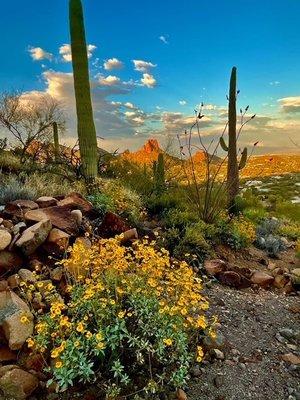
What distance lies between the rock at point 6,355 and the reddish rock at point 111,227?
2495mm

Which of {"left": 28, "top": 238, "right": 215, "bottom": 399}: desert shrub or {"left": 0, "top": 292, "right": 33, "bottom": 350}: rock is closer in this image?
{"left": 28, "top": 238, "right": 215, "bottom": 399}: desert shrub

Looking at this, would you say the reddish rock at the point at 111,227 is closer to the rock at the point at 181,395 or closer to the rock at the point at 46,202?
the rock at the point at 46,202

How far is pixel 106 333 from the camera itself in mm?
3869

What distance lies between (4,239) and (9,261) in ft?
0.89

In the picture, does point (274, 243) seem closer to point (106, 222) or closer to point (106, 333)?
point (106, 222)

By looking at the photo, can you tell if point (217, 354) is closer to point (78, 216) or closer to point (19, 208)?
point (78, 216)

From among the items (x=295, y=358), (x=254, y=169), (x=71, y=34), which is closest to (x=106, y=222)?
(x=295, y=358)

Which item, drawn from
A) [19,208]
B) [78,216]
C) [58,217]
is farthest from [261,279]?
[19,208]

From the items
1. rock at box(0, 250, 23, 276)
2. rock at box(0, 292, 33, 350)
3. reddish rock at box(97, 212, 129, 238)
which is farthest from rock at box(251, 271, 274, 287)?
rock at box(0, 292, 33, 350)

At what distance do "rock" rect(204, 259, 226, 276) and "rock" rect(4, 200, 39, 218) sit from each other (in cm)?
289

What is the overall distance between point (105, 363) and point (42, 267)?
1.66m

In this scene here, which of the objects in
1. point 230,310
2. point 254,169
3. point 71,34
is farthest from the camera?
point 254,169

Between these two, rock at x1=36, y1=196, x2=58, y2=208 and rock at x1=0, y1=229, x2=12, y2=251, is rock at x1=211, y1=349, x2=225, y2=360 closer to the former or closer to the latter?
rock at x1=0, y1=229, x2=12, y2=251

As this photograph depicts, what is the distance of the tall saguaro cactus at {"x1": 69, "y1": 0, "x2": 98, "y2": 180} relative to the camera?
1194 cm
